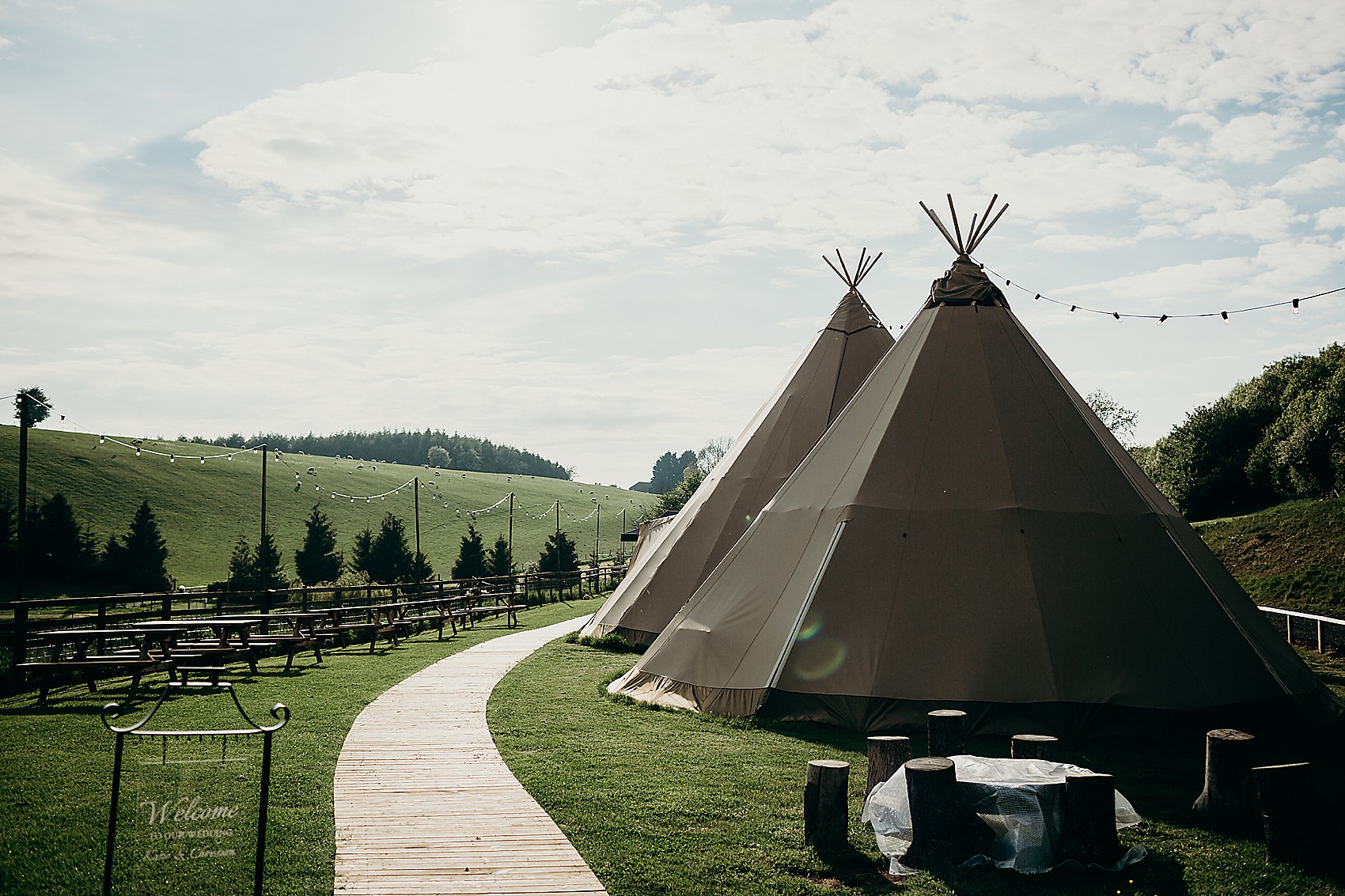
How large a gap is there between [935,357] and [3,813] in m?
9.40

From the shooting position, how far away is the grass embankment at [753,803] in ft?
15.1

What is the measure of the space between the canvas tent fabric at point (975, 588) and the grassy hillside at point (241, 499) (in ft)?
117

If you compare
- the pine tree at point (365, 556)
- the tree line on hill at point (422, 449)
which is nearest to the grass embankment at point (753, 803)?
the pine tree at point (365, 556)

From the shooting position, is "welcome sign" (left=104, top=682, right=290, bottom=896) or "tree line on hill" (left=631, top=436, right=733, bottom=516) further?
"tree line on hill" (left=631, top=436, right=733, bottom=516)

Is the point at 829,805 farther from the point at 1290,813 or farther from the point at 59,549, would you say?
the point at 59,549

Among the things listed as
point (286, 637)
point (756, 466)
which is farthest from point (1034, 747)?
point (286, 637)

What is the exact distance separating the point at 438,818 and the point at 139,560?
44.4 metres

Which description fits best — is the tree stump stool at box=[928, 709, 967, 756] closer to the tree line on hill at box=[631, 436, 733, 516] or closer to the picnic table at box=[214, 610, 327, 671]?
the picnic table at box=[214, 610, 327, 671]

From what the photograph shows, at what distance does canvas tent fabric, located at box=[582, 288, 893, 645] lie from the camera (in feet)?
46.8

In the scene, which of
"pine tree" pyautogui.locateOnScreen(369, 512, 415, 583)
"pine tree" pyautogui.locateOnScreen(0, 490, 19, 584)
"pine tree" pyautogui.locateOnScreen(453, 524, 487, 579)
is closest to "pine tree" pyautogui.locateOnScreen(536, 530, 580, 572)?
"pine tree" pyautogui.locateOnScreen(453, 524, 487, 579)

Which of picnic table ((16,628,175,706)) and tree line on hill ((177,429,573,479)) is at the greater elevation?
tree line on hill ((177,429,573,479))

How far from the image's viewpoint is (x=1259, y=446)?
97.2ft

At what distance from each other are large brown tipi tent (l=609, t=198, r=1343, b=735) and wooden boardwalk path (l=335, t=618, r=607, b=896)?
262 cm

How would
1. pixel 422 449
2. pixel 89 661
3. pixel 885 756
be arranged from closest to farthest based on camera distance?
pixel 885 756
pixel 89 661
pixel 422 449
